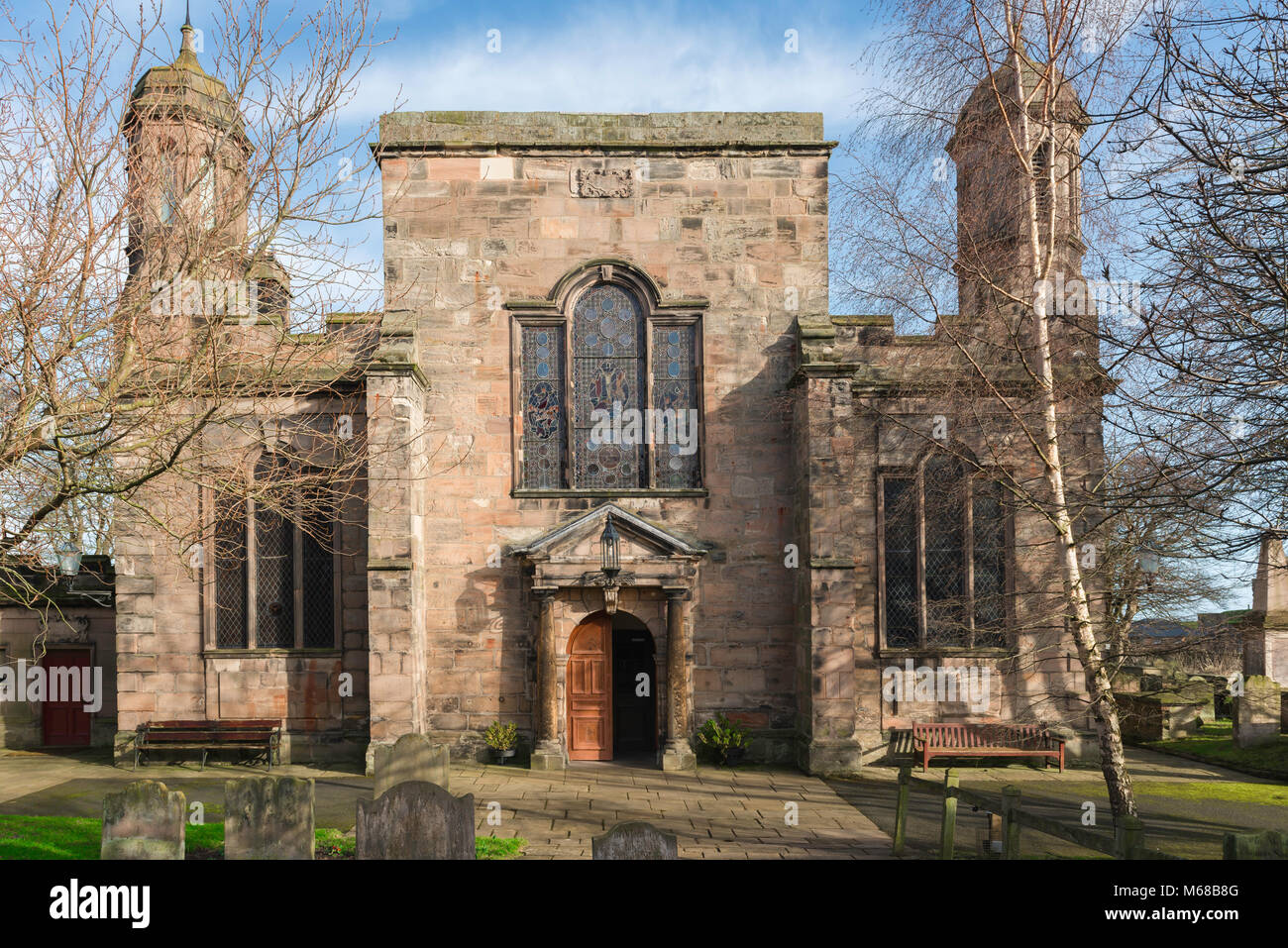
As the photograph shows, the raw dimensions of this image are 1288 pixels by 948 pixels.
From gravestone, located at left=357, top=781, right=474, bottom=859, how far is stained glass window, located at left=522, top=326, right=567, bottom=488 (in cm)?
933

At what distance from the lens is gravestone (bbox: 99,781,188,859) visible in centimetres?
659

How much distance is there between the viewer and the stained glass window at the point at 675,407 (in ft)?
51.1

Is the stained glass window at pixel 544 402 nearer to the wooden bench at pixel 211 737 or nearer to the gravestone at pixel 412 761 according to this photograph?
the wooden bench at pixel 211 737

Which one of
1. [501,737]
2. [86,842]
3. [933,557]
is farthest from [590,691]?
[86,842]

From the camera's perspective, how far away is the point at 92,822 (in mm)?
10477

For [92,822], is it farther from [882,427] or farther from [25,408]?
[882,427]

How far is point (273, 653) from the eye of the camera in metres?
15.0

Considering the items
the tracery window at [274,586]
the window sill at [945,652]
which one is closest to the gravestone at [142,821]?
the tracery window at [274,586]

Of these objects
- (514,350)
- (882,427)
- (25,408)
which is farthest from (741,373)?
(25,408)

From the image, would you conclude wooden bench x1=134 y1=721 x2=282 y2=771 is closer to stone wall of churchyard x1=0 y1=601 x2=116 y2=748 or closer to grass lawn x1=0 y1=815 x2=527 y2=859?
stone wall of churchyard x1=0 y1=601 x2=116 y2=748

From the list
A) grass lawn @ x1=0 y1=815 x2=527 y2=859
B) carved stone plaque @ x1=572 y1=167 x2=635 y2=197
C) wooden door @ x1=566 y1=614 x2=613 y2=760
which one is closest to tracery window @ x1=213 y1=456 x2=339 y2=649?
wooden door @ x1=566 y1=614 x2=613 y2=760

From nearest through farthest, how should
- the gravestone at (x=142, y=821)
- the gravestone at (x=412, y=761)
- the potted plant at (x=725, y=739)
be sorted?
the gravestone at (x=142, y=821)
the gravestone at (x=412, y=761)
the potted plant at (x=725, y=739)

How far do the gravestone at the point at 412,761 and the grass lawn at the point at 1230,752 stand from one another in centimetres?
1346
